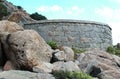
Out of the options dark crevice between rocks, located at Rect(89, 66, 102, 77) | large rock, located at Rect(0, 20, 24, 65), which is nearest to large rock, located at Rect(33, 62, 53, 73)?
large rock, located at Rect(0, 20, 24, 65)

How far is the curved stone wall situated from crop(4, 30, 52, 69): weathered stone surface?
6.94 m

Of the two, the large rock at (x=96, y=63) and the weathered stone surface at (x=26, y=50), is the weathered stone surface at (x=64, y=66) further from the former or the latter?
the large rock at (x=96, y=63)

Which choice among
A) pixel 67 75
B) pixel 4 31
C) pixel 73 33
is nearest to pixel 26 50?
pixel 4 31

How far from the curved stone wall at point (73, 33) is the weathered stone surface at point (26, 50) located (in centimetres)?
694

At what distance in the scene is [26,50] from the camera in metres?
17.0

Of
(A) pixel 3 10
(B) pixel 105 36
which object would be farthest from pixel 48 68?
(A) pixel 3 10

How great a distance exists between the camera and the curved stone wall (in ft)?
81.9

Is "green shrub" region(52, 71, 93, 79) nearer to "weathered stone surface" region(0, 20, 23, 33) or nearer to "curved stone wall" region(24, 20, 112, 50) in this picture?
"weathered stone surface" region(0, 20, 23, 33)

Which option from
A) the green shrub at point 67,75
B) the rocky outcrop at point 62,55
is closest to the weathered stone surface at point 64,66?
the rocky outcrop at point 62,55

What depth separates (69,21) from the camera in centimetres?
2530

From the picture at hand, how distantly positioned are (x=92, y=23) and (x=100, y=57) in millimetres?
5532

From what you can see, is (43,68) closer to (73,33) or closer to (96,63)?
(96,63)

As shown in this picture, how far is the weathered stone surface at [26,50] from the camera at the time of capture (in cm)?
1695

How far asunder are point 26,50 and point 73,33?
844 centimetres
